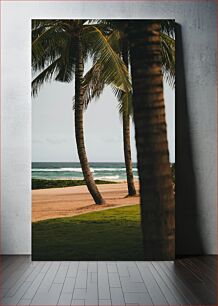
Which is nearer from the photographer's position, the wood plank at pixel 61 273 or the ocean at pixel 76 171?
the wood plank at pixel 61 273

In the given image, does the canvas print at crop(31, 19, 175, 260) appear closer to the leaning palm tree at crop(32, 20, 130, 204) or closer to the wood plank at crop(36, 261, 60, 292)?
the leaning palm tree at crop(32, 20, 130, 204)

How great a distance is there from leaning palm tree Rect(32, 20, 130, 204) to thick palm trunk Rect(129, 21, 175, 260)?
0.62 ft

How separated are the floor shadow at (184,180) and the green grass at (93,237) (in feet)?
1.70

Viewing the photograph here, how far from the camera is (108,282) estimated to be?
4707 mm

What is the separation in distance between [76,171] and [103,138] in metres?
0.41

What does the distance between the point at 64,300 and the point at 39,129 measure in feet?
6.99

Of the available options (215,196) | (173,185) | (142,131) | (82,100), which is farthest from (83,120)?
(215,196)

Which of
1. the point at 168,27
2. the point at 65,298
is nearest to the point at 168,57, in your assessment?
the point at 168,27

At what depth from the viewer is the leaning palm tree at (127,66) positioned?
5762mm

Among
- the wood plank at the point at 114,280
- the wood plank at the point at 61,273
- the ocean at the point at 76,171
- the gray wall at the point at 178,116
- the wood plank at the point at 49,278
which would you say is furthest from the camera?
the gray wall at the point at 178,116

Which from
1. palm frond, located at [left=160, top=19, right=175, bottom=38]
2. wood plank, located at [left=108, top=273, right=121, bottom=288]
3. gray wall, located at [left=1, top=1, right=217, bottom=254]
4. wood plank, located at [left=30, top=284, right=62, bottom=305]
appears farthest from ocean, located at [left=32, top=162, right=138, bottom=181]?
wood plank, located at [left=30, top=284, right=62, bottom=305]

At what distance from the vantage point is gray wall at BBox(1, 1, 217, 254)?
5871 millimetres

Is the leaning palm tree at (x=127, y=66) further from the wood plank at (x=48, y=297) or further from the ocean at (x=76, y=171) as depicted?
the wood plank at (x=48, y=297)

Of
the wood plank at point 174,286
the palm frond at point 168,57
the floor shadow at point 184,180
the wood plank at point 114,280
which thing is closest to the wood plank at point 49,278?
the wood plank at point 114,280
